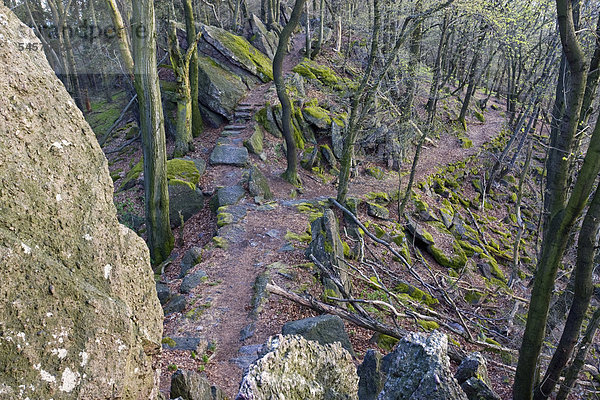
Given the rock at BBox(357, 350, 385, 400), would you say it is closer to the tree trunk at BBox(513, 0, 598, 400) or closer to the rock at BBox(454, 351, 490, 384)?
the rock at BBox(454, 351, 490, 384)

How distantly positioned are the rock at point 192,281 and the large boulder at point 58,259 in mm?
4626

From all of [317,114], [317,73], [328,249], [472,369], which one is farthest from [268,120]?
[472,369]

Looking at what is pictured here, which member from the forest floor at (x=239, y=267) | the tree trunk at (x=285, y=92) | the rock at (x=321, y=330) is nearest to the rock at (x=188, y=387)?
the forest floor at (x=239, y=267)

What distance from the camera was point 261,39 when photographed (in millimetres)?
22375

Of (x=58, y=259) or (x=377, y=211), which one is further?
(x=377, y=211)

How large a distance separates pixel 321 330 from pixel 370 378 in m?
1.41

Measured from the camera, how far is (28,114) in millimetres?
2627

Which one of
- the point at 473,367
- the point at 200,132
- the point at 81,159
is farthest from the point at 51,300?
the point at 200,132

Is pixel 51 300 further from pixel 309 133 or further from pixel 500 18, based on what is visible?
pixel 500 18

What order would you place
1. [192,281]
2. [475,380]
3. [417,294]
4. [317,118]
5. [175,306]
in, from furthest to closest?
[317,118]
[417,294]
[192,281]
[175,306]
[475,380]

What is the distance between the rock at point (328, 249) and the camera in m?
8.15

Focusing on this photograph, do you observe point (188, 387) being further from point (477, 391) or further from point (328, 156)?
point (328, 156)

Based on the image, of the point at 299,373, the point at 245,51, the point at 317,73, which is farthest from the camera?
the point at 317,73

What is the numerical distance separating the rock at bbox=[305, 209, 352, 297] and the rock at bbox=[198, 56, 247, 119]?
9.57 metres
